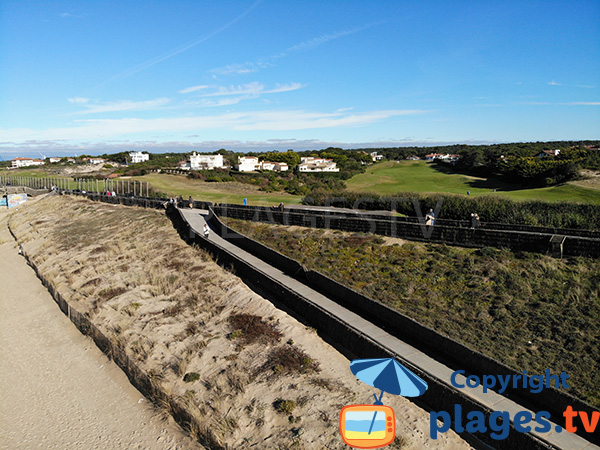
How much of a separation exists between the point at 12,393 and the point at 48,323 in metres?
5.36

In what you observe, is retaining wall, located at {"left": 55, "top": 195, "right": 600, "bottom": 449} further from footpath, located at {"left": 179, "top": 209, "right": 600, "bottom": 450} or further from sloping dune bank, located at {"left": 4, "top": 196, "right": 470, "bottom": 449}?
sloping dune bank, located at {"left": 4, "top": 196, "right": 470, "bottom": 449}

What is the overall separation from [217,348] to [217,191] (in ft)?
159

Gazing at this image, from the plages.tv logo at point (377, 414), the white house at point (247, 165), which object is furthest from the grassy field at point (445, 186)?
the white house at point (247, 165)

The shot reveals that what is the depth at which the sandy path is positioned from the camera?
33.1ft

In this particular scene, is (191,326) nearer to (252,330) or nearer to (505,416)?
(252,330)

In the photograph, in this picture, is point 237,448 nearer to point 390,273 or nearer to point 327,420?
point 327,420

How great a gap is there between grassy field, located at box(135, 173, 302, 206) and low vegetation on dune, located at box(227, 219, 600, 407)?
2749cm

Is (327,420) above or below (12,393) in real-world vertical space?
above

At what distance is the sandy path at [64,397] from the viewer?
10.1 meters

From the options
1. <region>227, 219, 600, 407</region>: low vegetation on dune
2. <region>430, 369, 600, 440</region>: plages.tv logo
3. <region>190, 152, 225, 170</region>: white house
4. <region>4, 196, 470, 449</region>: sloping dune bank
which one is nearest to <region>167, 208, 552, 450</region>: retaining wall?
<region>430, 369, 600, 440</region>: plages.tv logo

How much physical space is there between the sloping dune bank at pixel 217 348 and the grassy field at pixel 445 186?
28425mm

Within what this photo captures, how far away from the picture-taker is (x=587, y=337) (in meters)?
10.3

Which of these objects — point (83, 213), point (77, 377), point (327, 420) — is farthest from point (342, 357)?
point (83, 213)

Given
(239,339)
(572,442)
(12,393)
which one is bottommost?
(12,393)
